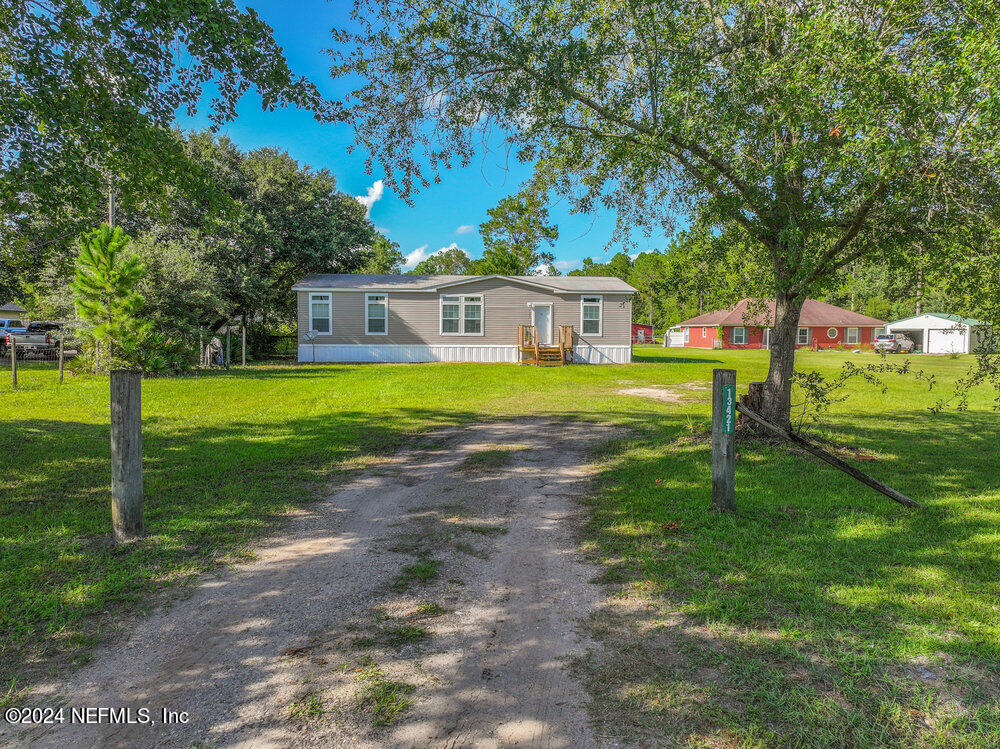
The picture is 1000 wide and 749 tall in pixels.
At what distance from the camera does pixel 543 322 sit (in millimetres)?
24250

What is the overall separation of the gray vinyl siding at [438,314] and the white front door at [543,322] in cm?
21

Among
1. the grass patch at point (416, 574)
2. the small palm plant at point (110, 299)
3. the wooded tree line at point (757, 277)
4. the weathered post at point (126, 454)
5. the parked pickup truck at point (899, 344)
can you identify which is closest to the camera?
the grass patch at point (416, 574)

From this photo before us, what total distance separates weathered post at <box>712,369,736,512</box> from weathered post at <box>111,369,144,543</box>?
183 inches

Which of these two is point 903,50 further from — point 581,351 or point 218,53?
point 581,351

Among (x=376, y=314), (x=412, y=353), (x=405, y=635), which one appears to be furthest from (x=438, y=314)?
(x=405, y=635)

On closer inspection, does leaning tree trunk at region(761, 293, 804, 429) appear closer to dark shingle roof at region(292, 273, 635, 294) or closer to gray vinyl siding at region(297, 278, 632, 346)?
gray vinyl siding at region(297, 278, 632, 346)

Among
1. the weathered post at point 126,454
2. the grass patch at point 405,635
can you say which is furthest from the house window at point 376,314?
the grass patch at point 405,635

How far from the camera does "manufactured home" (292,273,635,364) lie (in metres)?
23.3

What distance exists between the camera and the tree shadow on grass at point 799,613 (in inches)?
89.2

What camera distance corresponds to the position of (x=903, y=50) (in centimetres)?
502

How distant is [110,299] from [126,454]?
46.3ft

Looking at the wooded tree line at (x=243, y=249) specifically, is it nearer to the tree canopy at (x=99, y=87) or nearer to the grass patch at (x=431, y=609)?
the tree canopy at (x=99, y=87)

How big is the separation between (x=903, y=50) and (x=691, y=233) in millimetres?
3281

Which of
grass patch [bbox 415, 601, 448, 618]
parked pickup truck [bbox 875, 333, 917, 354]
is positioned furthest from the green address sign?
parked pickup truck [bbox 875, 333, 917, 354]
